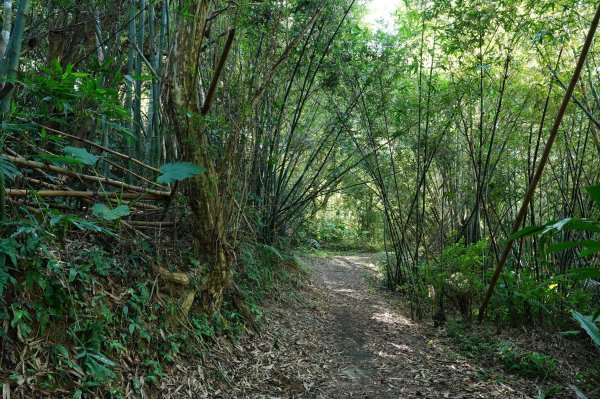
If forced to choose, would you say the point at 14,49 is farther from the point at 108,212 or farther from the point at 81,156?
the point at 108,212

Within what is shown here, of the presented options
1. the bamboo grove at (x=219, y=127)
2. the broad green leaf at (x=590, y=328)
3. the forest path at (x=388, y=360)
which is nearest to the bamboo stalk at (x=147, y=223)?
the bamboo grove at (x=219, y=127)

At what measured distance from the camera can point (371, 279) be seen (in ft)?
27.3

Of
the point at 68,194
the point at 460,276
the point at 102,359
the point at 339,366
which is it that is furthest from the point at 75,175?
the point at 460,276

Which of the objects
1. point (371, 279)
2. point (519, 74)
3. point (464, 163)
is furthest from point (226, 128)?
point (371, 279)

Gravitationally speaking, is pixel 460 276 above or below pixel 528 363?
above

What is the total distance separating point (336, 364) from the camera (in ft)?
11.1

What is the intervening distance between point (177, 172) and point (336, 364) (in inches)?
85.7

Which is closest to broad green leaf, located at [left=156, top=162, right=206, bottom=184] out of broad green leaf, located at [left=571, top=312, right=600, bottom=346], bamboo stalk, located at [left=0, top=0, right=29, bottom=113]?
bamboo stalk, located at [left=0, top=0, right=29, bottom=113]

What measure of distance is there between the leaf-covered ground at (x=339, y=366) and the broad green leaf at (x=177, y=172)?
1.11 meters

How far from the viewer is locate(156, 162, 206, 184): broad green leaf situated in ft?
7.01

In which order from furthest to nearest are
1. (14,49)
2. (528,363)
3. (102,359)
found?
(528,363), (102,359), (14,49)

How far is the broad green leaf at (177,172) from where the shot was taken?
2.14 metres

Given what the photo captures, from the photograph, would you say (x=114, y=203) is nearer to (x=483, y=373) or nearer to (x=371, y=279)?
(x=483, y=373)

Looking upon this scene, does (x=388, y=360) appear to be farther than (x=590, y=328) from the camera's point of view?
Yes
